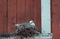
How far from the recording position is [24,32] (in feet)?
10.6

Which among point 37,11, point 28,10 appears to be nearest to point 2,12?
point 28,10

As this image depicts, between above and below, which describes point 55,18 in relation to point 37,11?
below

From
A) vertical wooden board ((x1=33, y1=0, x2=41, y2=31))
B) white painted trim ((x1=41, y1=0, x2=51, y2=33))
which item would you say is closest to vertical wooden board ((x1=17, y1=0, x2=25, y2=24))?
vertical wooden board ((x1=33, y1=0, x2=41, y2=31))

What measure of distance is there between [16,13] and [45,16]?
0.57 meters

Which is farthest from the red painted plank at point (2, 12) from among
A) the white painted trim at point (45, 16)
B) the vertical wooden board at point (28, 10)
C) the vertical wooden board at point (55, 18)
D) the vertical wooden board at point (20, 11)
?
the vertical wooden board at point (55, 18)

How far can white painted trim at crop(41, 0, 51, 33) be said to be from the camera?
3551mm

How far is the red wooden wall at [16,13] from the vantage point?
11.9 ft

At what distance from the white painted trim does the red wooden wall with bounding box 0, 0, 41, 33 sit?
81 mm

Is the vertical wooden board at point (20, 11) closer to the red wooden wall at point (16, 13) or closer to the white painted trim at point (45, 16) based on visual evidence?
the red wooden wall at point (16, 13)

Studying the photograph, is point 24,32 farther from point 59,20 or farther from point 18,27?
point 59,20

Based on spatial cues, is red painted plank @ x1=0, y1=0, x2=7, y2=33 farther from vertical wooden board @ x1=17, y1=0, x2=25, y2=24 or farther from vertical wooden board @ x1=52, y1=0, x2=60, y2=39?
vertical wooden board @ x1=52, y1=0, x2=60, y2=39

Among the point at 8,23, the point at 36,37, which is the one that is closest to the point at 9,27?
the point at 8,23

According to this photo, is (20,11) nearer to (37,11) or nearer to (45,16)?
(37,11)

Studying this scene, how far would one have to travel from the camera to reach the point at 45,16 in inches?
140
